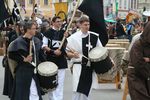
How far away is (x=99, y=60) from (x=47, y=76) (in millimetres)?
869

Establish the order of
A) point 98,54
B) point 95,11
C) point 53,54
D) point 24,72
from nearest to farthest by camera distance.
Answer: point 24,72
point 98,54
point 95,11
point 53,54

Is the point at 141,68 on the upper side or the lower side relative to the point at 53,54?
upper

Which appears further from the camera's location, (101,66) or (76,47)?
(76,47)

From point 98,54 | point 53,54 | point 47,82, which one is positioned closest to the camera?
point 98,54

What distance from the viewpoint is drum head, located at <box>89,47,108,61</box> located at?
24.9ft

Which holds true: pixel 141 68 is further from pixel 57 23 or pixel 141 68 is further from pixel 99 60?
pixel 57 23

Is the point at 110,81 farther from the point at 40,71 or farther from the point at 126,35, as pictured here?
the point at 126,35

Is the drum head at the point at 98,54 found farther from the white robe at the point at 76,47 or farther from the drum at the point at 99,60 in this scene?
the white robe at the point at 76,47

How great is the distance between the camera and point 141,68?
6.58 meters

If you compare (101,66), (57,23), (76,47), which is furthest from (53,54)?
(101,66)

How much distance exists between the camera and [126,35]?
92.5ft

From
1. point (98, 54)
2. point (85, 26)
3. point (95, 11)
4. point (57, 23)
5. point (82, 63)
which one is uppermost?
point (95, 11)

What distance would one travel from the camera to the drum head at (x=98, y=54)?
7588mm

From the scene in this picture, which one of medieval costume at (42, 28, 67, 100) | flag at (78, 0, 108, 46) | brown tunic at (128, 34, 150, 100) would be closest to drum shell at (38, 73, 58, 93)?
flag at (78, 0, 108, 46)
